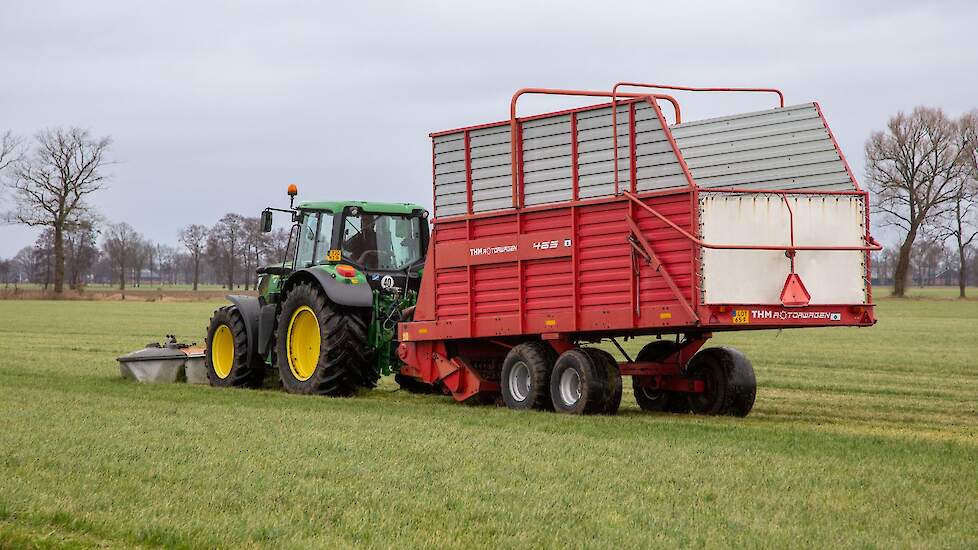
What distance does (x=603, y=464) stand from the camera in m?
8.73

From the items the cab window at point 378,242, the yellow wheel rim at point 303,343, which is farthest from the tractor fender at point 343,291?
the cab window at point 378,242

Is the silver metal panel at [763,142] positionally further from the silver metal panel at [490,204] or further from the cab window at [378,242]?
the cab window at [378,242]

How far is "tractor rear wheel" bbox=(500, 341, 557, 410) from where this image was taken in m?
13.2

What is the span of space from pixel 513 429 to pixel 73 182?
232ft

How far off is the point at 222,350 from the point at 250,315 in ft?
2.86

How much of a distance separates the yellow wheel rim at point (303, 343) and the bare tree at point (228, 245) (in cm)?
8890

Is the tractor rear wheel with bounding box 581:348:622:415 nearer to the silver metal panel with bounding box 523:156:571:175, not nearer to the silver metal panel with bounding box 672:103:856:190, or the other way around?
the silver metal panel with bounding box 523:156:571:175

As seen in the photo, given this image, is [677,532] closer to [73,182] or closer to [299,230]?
[299,230]

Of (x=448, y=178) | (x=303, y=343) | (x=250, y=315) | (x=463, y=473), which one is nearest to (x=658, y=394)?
(x=448, y=178)

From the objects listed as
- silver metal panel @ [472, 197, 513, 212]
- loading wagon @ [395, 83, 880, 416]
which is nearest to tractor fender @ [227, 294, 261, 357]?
loading wagon @ [395, 83, 880, 416]

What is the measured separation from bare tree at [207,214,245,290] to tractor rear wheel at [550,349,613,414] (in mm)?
92530

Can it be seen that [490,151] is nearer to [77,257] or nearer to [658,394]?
[658,394]

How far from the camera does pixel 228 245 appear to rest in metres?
106

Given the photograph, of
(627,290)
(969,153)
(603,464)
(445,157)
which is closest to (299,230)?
(445,157)
